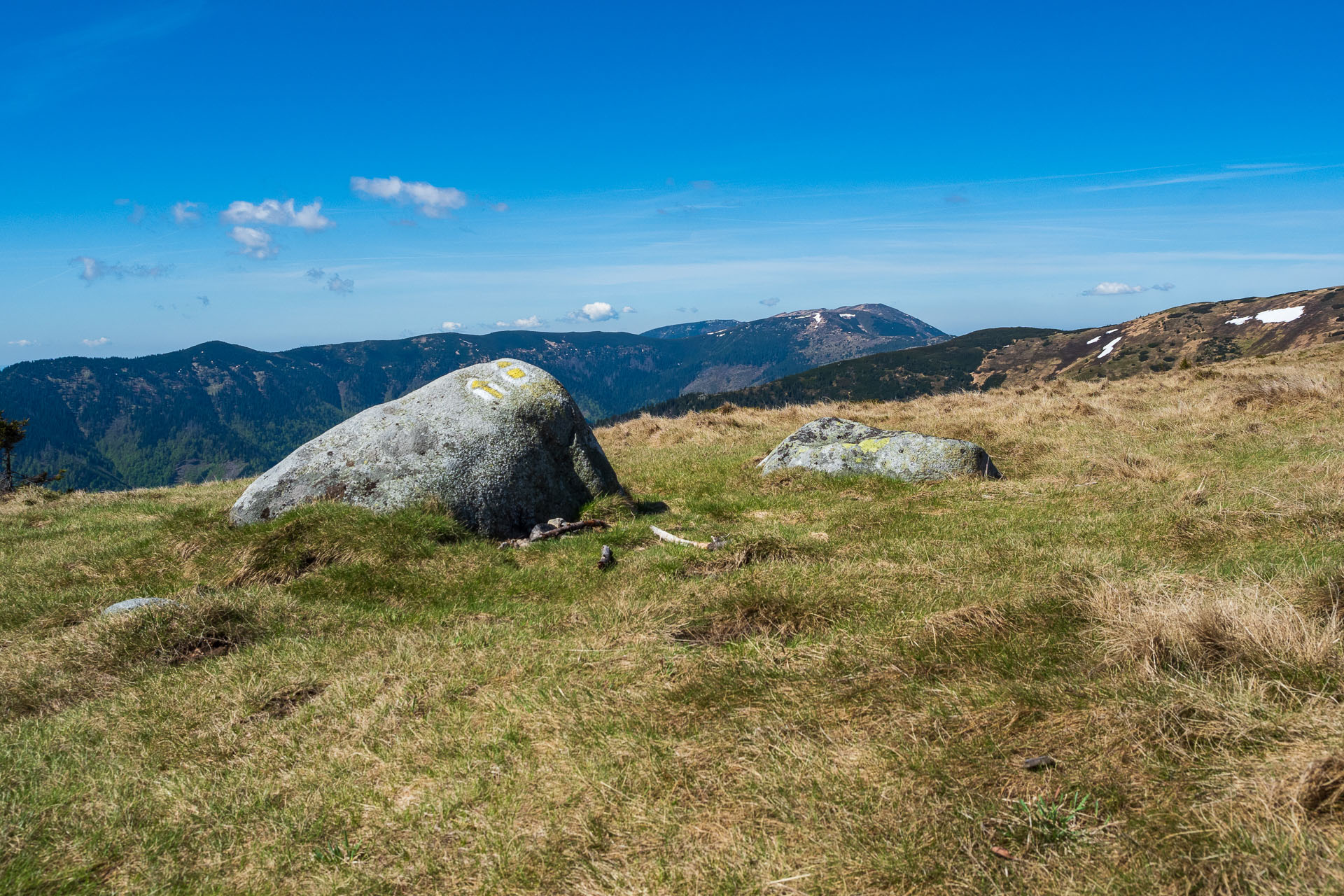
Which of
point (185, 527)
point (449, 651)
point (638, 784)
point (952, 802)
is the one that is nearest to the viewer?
point (952, 802)

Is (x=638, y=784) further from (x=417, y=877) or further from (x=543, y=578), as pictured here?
(x=543, y=578)

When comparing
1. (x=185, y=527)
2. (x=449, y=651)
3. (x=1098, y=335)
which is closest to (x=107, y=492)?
(x=185, y=527)

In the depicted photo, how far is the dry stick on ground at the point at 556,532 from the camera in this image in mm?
10320

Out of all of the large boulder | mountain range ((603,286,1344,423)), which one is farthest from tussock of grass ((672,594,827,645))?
mountain range ((603,286,1344,423))

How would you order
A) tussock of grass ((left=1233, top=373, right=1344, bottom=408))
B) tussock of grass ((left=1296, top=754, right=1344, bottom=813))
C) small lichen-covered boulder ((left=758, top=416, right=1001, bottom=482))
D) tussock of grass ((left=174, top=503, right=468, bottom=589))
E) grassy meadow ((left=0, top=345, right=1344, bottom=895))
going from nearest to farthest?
tussock of grass ((left=1296, top=754, right=1344, bottom=813)) < grassy meadow ((left=0, top=345, right=1344, bottom=895)) < tussock of grass ((left=174, top=503, right=468, bottom=589)) < small lichen-covered boulder ((left=758, top=416, right=1001, bottom=482)) < tussock of grass ((left=1233, top=373, right=1344, bottom=408))

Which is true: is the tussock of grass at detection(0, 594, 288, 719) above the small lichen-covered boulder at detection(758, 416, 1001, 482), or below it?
below

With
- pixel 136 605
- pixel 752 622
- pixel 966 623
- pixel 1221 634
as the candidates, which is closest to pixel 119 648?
pixel 136 605

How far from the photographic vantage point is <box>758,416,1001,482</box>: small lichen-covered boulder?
13156 millimetres

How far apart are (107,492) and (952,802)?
21.0 m

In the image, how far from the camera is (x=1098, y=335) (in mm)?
150625

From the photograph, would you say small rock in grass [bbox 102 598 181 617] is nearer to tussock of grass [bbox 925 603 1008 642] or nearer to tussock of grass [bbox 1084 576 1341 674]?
tussock of grass [bbox 925 603 1008 642]

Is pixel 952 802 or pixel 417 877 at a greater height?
pixel 952 802

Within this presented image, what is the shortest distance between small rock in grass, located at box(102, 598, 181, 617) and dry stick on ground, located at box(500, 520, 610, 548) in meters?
4.20

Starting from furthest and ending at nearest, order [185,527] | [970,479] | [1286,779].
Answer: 1. [970,479]
2. [185,527]
3. [1286,779]
